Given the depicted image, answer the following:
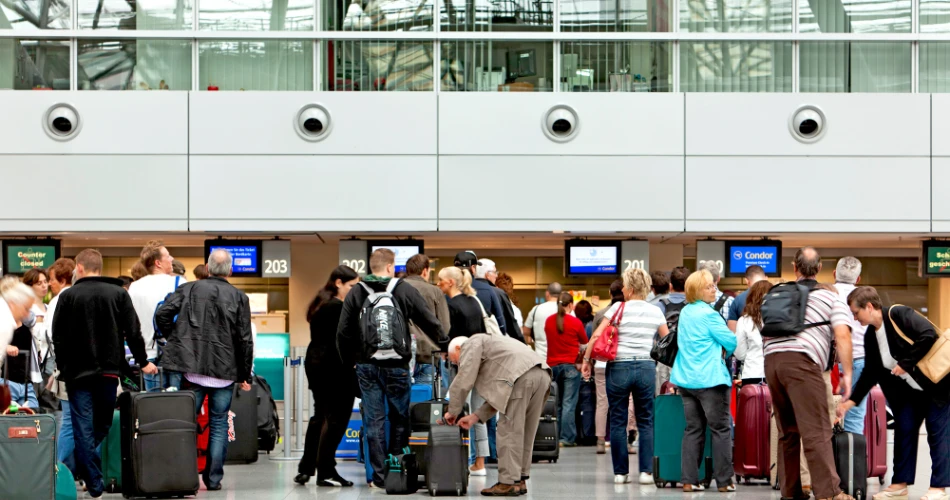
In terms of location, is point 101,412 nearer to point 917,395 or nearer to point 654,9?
point 917,395

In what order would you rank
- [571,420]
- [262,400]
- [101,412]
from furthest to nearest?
1. [571,420]
2. [262,400]
3. [101,412]

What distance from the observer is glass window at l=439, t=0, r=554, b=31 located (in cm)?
1656

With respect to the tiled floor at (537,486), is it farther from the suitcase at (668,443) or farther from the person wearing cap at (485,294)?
the person wearing cap at (485,294)

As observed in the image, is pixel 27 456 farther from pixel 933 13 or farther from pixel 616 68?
pixel 933 13

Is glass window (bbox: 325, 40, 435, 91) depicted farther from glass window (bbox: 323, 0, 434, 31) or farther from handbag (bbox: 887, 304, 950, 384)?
handbag (bbox: 887, 304, 950, 384)

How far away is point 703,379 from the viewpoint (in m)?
8.82

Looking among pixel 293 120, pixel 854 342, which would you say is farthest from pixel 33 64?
pixel 854 342

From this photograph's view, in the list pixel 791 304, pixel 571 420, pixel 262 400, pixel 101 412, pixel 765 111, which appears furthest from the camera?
pixel 765 111

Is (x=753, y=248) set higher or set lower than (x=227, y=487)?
higher

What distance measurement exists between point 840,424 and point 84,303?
5160mm

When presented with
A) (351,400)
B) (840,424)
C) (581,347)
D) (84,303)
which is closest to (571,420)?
(581,347)

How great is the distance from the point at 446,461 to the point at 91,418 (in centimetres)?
243

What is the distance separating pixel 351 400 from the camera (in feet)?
31.1

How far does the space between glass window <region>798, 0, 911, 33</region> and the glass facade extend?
0.02 meters
